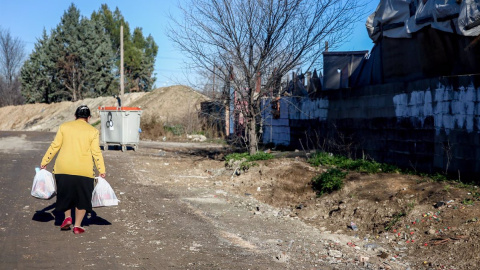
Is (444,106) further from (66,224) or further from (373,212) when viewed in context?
(66,224)

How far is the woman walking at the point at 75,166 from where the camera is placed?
20.3ft

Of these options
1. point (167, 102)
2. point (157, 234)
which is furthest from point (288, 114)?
point (167, 102)

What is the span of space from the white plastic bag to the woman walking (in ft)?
0.73

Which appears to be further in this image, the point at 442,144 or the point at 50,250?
the point at 442,144

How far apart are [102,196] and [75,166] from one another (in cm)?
54

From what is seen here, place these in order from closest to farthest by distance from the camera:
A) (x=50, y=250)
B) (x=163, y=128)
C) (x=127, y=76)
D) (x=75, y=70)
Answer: (x=50, y=250), (x=163, y=128), (x=75, y=70), (x=127, y=76)

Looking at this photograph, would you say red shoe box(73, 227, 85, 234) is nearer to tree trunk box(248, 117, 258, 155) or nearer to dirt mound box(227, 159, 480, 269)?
dirt mound box(227, 159, 480, 269)

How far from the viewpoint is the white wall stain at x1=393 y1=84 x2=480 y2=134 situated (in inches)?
319

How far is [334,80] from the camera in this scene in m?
13.5

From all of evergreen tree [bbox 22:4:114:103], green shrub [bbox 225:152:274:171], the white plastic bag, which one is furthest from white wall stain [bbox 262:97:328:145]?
evergreen tree [bbox 22:4:114:103]

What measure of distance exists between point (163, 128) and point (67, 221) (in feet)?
77.4

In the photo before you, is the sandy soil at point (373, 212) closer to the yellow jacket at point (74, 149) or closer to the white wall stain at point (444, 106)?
the white wall stain at point (444, 106)

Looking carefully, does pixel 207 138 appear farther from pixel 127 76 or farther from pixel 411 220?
pixel 127 76

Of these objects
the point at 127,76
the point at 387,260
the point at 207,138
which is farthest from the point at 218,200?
the point at 127,76
